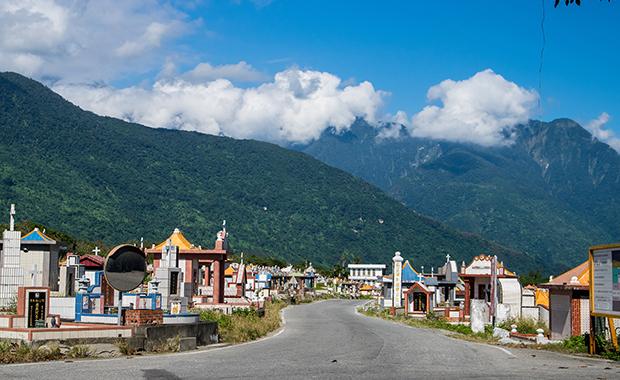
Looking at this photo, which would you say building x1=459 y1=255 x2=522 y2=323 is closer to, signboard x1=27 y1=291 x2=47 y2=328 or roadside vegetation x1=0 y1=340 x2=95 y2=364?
signboard x1=27 y1=291 x2=47 y2=328

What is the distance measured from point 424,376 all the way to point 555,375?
2896 millimetres

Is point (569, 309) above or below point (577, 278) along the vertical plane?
below

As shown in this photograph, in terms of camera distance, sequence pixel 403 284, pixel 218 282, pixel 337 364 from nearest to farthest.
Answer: pixel 337 364, pixel 218 282, pixel 403 284

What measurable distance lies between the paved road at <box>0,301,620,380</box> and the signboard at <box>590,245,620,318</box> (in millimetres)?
1560

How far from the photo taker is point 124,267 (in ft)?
78.0

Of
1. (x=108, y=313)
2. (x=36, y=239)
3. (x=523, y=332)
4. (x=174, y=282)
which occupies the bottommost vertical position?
(x=523, y=332)

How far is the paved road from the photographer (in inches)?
677

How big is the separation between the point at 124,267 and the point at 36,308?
9.17 ft

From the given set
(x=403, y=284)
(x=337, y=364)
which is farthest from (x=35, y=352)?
(x=403, y=284)

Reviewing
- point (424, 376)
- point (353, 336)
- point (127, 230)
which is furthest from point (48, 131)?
point (424, 376)

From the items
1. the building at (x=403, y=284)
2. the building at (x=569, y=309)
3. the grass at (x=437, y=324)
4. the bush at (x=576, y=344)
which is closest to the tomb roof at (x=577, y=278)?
the building at (x=569, y=309)

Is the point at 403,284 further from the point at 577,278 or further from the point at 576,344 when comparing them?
the point at 576,344

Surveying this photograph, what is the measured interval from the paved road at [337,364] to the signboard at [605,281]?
5.12 feet

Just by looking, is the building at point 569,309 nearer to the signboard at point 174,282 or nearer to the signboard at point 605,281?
the signboard at point 605,281
